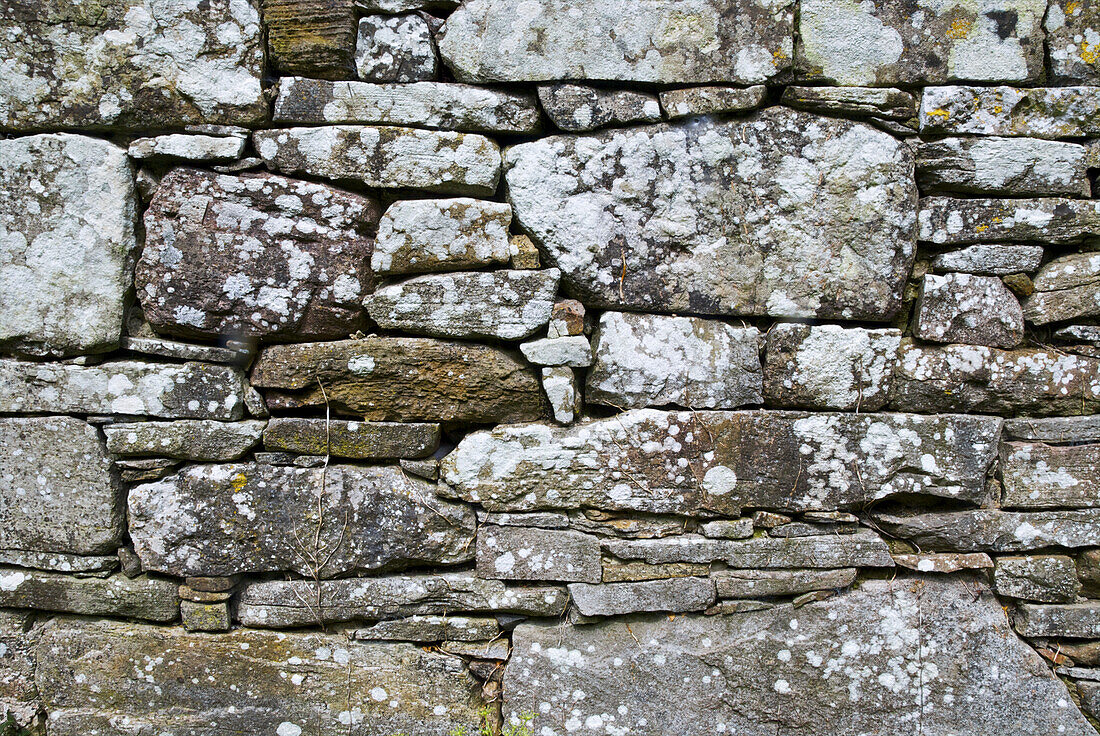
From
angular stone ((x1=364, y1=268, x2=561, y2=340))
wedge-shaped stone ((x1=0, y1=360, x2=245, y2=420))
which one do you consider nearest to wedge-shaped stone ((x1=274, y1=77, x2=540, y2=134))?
angular stone ((x1=364, y1=268, x2=561, y2=340))

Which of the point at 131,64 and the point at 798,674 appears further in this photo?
the point at 798,674

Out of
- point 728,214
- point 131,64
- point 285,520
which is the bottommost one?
point 285,520

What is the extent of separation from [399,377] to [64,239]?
150cm

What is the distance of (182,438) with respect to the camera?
96.8 inches

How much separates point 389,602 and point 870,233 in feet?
8.61

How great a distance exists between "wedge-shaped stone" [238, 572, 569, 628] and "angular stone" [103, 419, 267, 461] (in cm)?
63

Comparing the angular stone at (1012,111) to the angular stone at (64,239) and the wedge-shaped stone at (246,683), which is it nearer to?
the wedge-shaped stone at (246,683)

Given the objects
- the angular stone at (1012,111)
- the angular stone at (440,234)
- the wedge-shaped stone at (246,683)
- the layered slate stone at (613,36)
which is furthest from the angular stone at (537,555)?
the angular stone at (1012,111)

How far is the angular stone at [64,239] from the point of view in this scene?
2.39 meters

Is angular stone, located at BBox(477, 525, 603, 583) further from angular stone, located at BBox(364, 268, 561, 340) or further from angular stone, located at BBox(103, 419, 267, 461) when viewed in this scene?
angular stone, located at BBox(103, 419, 267, 461)

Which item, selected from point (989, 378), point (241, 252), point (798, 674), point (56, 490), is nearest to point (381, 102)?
point (241, 252)

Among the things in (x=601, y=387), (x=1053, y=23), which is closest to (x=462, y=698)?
(x=601, y=387)

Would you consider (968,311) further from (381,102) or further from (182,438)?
(182,438)

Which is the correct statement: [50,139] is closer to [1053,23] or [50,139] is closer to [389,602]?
[389,602]
